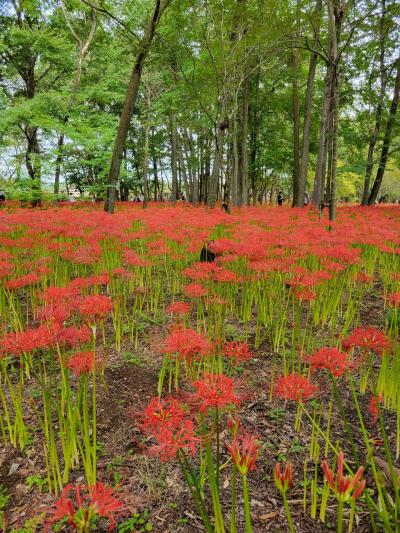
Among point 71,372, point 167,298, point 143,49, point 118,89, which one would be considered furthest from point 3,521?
Answer: point 118,89

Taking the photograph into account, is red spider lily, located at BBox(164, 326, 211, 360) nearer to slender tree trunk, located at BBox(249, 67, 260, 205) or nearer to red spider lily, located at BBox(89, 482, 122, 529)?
red spider lily, located at BBox(89, 482, 122, 529)

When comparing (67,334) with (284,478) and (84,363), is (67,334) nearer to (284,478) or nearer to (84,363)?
(84,363)

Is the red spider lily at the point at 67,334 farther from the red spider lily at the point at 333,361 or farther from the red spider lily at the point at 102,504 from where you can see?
the red spider lily at the point at 333,361

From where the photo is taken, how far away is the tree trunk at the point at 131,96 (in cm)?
936

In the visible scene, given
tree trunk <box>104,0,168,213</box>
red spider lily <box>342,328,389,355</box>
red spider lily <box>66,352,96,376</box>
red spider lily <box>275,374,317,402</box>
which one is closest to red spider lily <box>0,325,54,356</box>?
red spider lily <box>66,352,96,376</box>

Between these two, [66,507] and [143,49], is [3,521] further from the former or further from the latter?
[143,49]

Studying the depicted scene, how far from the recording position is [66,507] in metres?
0.87

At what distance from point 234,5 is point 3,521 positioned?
13.8 meters

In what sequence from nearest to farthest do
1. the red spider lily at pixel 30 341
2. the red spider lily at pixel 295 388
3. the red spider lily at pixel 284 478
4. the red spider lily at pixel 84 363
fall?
the red spider lily at pixel 284 478, the red spider lily at pixel 295 388, the red spider lily at pixel 30 341, the red spider lily at pixel 84 363

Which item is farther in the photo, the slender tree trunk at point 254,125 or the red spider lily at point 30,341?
the slender tree trunk at point 254,125

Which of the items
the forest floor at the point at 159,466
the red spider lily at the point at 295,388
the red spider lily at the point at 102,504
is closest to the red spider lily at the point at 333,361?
the red spider lily at the point at 295,388

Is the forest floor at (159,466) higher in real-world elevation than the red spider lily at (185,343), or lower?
lower

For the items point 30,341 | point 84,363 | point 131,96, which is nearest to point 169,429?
point 84,363

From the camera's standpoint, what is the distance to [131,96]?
33.6ft
